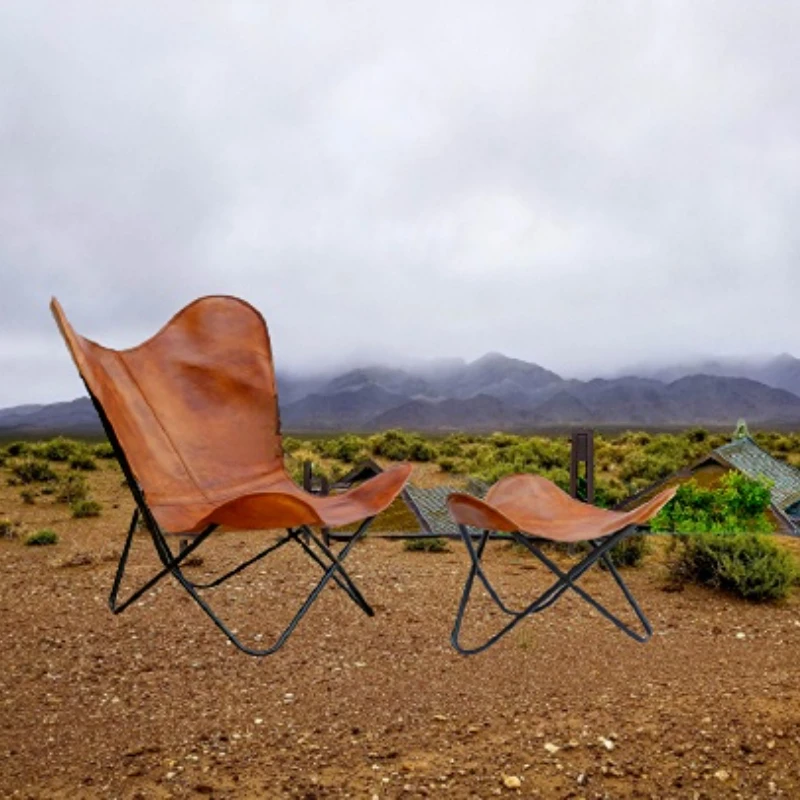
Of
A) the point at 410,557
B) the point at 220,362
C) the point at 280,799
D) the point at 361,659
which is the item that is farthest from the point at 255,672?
the point at 410,557

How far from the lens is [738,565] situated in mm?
6461

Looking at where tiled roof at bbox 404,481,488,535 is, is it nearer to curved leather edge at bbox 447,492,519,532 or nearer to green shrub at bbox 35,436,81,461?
curved leather edge at bbox 447,492,519,532

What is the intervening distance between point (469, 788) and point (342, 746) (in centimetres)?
64

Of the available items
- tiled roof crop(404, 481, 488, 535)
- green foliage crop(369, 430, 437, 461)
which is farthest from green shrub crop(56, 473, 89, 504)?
green foliage crop(369, 430, 437, 461)

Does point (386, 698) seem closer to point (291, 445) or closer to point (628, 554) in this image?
point (628, 554)

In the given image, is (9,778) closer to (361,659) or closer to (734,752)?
(361,659)

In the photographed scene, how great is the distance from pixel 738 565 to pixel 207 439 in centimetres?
470

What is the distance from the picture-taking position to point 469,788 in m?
3.01

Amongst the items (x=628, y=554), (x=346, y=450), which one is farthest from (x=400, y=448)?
(x=628, y=554)

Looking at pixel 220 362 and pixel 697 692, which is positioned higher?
pixel 220 362

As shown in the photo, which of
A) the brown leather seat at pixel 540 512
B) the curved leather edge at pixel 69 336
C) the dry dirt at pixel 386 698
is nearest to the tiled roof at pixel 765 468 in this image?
the dry dirt at pixel 386 698

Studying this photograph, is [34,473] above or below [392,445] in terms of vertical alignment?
above

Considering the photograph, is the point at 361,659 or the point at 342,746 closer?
the point at 342,746

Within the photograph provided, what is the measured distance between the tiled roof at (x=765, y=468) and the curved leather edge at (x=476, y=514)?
725 centimetres
